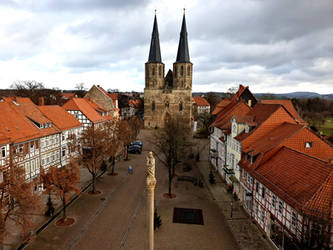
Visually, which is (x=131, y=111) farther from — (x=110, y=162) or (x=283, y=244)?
(x=283, y=244)

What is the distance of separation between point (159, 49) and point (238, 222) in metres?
57.1

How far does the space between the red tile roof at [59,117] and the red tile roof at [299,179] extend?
24118 millimetres

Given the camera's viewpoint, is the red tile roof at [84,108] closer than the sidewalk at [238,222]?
No

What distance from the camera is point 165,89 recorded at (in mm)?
68375

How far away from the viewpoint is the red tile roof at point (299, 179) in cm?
1211

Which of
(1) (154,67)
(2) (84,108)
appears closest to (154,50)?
(1) (154,67)

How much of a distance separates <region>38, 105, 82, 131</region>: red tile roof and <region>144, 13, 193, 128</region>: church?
33.8 m

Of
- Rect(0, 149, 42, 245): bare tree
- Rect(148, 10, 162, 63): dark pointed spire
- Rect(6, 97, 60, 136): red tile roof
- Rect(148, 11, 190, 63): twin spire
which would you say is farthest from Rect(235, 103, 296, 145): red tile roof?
Rect(148, 10, 162, 63): dark pointed spire

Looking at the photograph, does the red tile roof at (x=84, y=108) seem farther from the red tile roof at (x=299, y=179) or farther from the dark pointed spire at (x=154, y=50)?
the dark pointed spire at (x=154, y=50)

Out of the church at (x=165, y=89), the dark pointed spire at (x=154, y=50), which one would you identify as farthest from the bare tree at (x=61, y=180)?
the dark pointed spire at (x=154, y=50)

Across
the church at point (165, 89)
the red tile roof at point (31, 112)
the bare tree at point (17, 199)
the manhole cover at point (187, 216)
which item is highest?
the church at point (165, 89)

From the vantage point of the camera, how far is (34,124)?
86.2 feet

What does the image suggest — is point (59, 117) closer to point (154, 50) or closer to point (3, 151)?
point (3, 151)

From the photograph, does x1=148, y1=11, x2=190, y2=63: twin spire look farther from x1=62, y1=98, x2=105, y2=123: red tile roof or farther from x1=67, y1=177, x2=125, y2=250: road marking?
x1=67, y1=177, x2=125, y2=250: road marking
